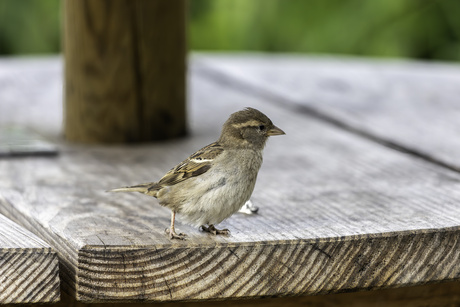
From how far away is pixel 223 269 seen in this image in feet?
5.43

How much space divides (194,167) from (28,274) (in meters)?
0.57

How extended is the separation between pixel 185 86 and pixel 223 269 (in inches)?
62.9

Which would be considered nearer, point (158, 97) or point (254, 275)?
point (254, 275)

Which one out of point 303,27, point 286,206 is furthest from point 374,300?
point 303,27

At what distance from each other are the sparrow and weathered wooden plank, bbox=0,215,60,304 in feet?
1.01

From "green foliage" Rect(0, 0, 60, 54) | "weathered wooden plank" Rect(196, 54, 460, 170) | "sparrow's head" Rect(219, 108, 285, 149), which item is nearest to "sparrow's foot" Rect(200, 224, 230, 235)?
"sparrow's head" Rect(219, 108, 285, 149)

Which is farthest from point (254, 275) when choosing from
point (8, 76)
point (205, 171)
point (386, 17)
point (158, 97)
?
point (386, 17)

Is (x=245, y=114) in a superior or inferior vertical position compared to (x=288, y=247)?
superior

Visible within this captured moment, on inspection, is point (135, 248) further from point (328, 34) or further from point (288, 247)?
point (328, 34)

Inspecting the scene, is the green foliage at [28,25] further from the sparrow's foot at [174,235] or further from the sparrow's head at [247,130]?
the sparrow's foot at [174,235]

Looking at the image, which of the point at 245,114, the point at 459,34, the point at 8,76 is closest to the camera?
the point at 245,114

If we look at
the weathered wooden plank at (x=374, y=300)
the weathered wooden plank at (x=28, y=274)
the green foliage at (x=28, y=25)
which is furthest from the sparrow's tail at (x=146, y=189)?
the green foliage at (x=28, y=25)

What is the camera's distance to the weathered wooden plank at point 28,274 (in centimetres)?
158

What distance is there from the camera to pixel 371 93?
3834 millimetres
